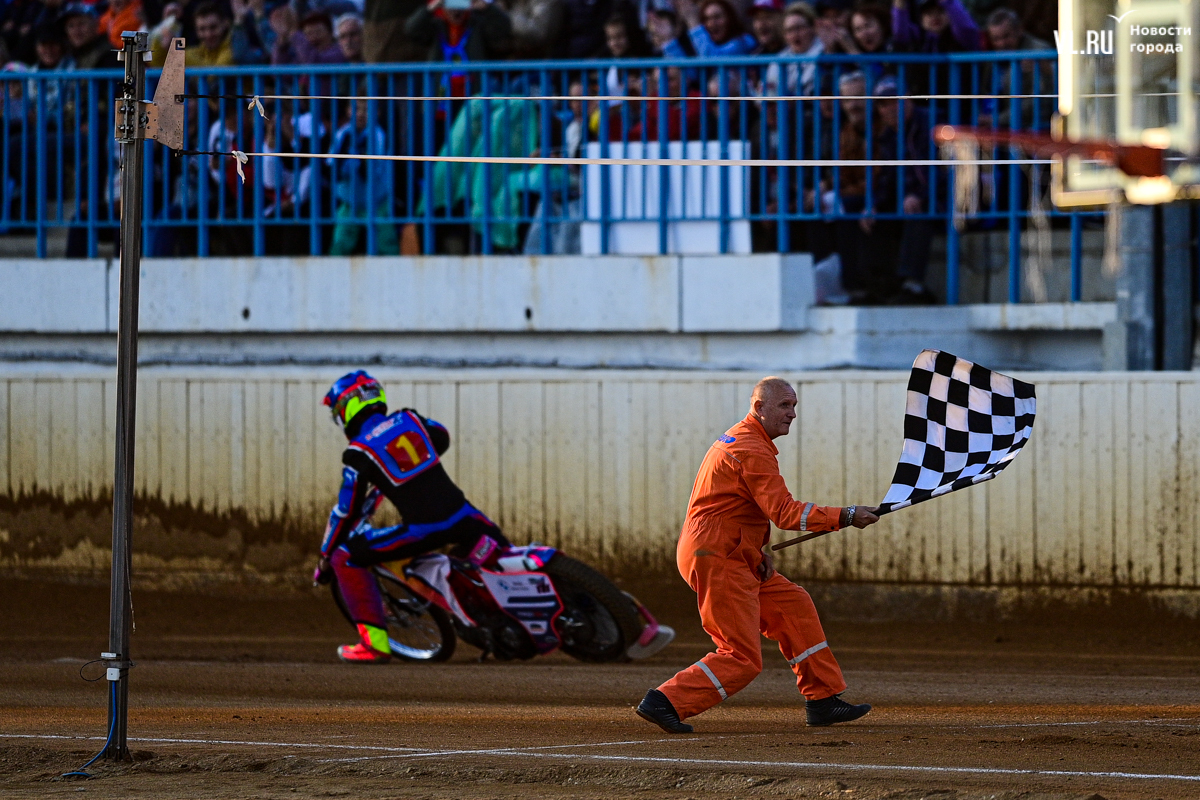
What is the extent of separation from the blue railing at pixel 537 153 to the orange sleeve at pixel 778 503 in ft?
18.9

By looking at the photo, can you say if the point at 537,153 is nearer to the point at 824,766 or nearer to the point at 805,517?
the point at 805,517

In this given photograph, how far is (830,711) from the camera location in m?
8.43

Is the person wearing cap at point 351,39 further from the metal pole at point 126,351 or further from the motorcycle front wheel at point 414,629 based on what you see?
the metal pole at point 126,351

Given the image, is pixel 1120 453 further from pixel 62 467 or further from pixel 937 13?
pixel 62 467

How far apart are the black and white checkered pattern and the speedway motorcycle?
9.81ft

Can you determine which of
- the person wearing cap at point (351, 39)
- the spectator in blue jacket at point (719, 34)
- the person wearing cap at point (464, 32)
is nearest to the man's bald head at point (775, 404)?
the spectator in blue jacket at point (719, 34)

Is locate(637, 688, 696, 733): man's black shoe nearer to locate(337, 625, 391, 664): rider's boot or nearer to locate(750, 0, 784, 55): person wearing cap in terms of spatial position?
locate(337, 625, 391, 664): rider's boot

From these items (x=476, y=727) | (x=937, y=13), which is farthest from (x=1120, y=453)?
(x=476, y=727)

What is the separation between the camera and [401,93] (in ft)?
50.4

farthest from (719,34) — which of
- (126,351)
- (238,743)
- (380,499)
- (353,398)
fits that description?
(238,743)

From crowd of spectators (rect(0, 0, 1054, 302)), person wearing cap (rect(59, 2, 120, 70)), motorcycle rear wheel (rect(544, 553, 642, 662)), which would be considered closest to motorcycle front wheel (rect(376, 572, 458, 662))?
motorcycle rear wheel (rect(544, 553, 642, 662))

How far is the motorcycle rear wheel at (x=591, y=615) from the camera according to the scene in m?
10.8

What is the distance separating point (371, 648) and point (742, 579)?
395 cm

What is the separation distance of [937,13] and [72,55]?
A: 329 inches
